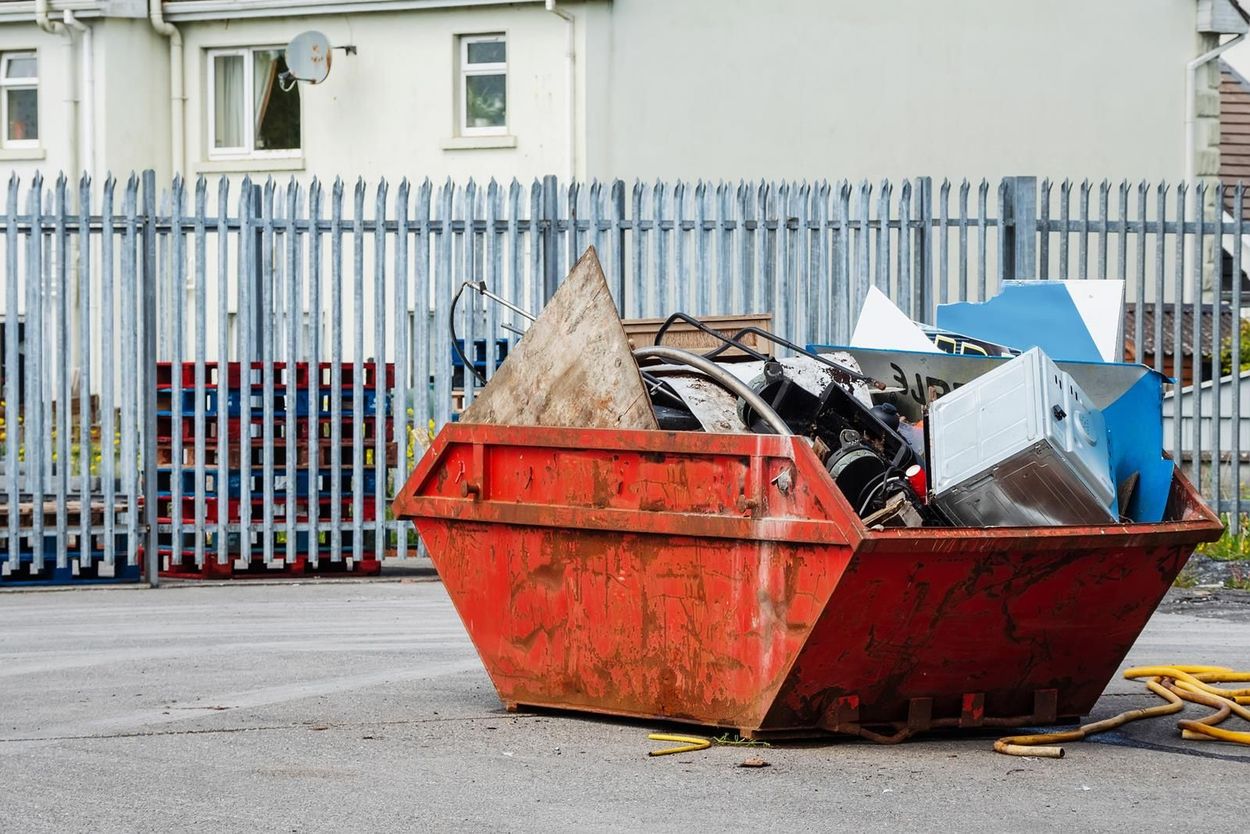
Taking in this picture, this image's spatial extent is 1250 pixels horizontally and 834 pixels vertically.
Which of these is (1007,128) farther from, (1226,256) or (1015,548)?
(1015,548)

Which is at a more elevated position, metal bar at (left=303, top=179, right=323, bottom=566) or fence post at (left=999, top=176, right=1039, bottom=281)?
fence post at (left=999, top=176, right=1039, bottom=281)

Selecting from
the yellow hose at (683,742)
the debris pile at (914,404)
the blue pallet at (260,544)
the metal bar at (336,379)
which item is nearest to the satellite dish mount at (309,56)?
the metal bar at (336,379)

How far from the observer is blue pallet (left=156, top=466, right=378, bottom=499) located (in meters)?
10.7

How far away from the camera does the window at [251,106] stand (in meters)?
21.8

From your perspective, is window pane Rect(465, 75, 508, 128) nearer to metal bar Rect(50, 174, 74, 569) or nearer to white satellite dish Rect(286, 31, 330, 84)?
white satellite dish Rect(286, 31, 330, 84)

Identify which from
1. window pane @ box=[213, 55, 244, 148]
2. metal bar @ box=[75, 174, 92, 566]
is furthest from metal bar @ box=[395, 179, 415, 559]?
window pane @ box=[213, 55, 244, 148]

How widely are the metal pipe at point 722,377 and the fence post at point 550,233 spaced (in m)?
4.48

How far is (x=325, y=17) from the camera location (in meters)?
21.3

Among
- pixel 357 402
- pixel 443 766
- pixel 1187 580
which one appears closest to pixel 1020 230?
pixel 1187 580

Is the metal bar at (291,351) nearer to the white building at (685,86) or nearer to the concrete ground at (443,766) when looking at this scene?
the concrete ground at (443,766)

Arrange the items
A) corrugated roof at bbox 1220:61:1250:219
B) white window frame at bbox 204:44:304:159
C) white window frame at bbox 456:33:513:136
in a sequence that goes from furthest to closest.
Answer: corrugated roof at bbox 1220:61:1250:219
white window frame at bbox 204:44:304:159
white window frame at bbox 456:33:513:136

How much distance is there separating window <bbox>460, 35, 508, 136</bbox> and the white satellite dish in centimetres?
168

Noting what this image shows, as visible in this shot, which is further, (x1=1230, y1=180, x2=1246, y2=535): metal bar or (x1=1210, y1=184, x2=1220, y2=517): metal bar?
Answer: (x1=1230, y1=180, x2=1246, y2=535): metal bar

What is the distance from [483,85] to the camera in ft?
69.3
